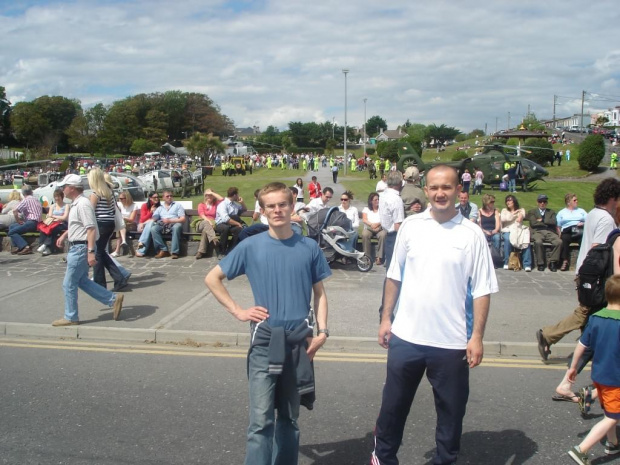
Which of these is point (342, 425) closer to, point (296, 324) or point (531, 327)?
point (296, 324)

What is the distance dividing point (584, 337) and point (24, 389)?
15.9ft

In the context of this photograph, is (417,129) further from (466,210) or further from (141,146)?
(466,210)

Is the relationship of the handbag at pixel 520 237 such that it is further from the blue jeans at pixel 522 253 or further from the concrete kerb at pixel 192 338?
the concrete kerb at pixel 192 338

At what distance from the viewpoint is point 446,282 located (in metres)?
3.50

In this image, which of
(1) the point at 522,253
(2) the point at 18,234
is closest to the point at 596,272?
(1) the point at 522,253

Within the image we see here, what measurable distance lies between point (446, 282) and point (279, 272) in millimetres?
988

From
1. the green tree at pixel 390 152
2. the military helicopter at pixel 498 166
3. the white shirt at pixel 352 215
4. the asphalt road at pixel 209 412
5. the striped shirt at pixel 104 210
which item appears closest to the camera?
the asphalt road at pixel 209 412

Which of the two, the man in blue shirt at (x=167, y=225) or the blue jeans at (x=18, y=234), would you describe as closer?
the man in blue shirt at (x=167, y=225)

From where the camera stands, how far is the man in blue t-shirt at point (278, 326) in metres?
3.50

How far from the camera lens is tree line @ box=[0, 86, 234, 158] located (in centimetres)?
11050

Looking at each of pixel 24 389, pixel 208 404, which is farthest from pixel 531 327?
pixel 24 389

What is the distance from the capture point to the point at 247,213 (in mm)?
13984

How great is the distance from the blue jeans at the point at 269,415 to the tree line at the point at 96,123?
10919 centimetres

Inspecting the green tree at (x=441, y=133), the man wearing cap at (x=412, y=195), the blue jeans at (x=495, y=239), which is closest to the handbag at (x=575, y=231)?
the blue jeans at (x=495, y=239)
